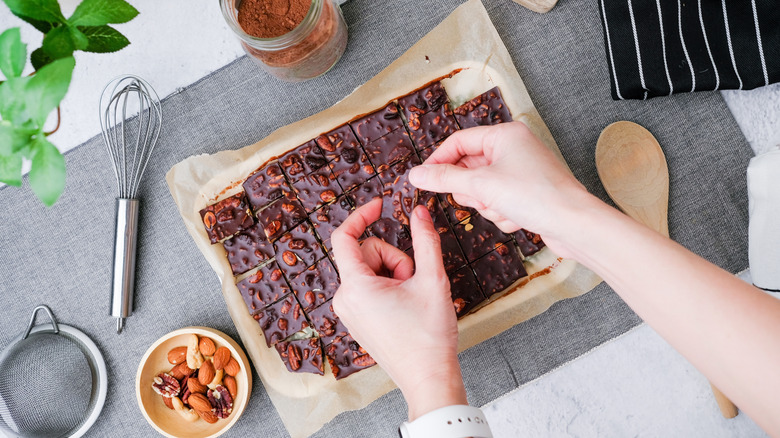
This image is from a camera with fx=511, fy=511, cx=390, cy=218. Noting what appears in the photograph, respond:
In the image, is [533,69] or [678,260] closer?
[678,260]

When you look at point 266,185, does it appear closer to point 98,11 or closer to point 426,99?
point 426,99

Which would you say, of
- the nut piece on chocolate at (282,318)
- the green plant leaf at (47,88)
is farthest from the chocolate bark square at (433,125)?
the green plant leaf at (47,88)

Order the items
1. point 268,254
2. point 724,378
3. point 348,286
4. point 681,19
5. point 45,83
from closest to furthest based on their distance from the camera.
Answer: point 45,83
point 724,378
point 348,286
point 681,19
point 268,254

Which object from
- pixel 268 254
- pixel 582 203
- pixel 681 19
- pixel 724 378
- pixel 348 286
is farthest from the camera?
pixel 268 254

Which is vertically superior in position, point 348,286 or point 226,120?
point 226,120

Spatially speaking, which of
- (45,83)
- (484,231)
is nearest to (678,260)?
(484,231)

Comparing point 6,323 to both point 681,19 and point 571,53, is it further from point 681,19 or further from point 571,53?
point 681,19

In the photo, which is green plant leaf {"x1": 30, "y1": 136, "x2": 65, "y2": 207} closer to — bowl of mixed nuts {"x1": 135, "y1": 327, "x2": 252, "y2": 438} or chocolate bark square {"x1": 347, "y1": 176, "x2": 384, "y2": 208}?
bowl of mixed nuts {"x1": 135, "y1": 327, "x2": 252, "y2": 438}
